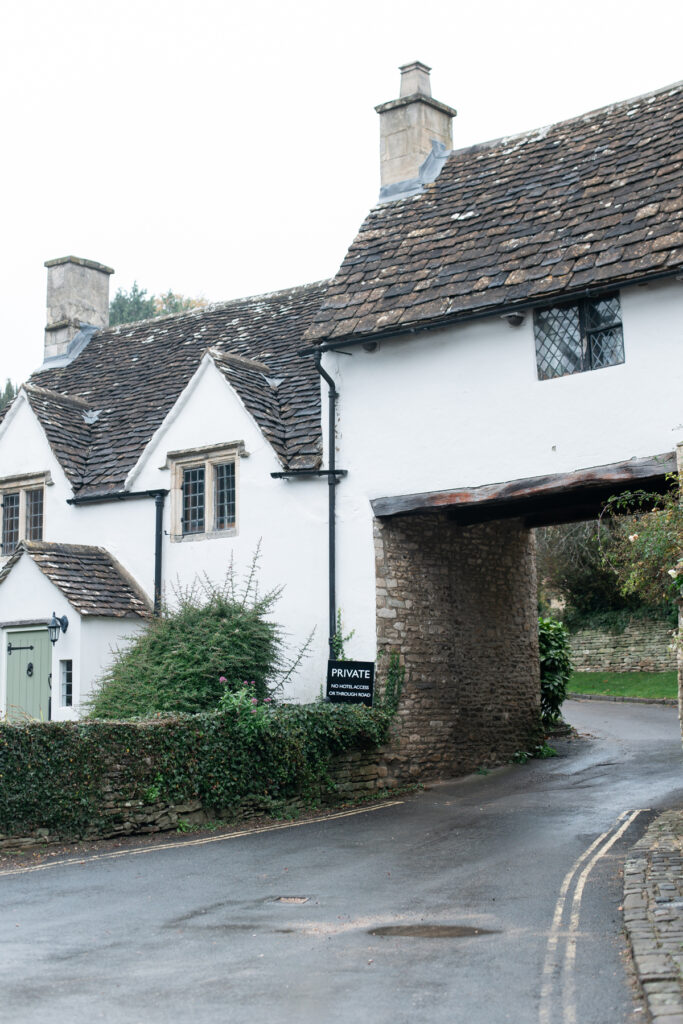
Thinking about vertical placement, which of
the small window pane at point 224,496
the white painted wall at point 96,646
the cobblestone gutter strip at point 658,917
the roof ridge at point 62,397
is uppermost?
the roof ridge at point 62,397

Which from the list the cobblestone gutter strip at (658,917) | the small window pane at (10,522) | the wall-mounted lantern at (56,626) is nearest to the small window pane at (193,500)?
the wall-mounted lantern at (56,626)

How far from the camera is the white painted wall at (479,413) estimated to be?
579 inches

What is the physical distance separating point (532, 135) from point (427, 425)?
6426mm

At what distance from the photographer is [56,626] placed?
18266 mm

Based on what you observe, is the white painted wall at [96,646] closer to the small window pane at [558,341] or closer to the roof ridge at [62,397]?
the roof ridge at [62,397]

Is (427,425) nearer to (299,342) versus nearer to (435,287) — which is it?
(435,287)

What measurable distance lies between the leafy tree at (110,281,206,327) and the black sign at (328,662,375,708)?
41.6 meters

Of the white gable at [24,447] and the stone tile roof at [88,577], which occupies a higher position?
the white gable at [24,447]

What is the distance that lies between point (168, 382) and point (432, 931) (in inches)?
621

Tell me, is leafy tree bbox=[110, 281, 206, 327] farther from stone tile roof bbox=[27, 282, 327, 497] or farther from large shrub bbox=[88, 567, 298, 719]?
large shrub bbox=[88, 567, 298, 719]

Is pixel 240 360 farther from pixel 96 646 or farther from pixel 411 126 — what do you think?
pixel 96 646

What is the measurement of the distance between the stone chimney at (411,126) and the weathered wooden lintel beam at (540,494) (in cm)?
645

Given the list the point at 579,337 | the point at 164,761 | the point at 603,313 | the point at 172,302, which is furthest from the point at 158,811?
the point at 172,302

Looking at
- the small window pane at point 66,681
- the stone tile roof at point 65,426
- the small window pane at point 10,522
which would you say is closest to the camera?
the small window pane at point 66,681
